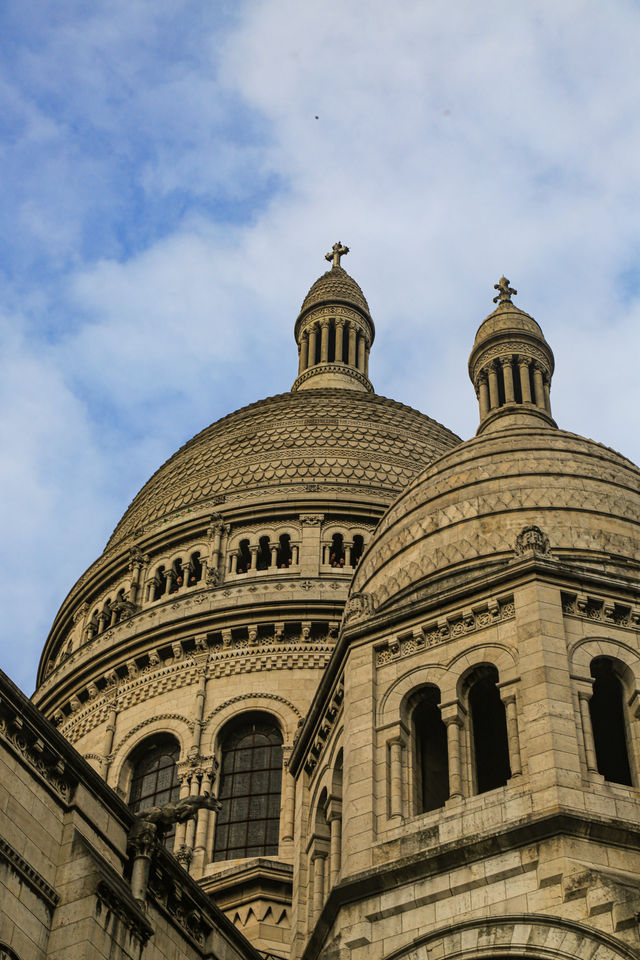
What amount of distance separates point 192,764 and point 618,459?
12519 millimetres

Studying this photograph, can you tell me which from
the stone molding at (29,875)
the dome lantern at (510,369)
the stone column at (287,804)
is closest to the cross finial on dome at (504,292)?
the dome lantern at (510,369)

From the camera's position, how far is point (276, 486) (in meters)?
46.9

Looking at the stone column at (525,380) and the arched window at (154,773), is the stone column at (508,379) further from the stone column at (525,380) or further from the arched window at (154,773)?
the arched window at (154,773)

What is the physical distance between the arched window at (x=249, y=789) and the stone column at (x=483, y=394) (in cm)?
950

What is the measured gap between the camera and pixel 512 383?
4291 cm

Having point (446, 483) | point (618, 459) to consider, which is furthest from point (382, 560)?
point (618, 459)

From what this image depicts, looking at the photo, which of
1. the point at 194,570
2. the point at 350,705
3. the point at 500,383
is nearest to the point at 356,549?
the point at 194,570

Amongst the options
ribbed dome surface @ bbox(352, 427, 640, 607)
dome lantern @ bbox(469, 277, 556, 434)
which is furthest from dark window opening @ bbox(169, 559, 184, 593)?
ribbed dome surface @ bbox(352, 427, 640, 607)

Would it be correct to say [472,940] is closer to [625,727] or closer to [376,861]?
[376,861]

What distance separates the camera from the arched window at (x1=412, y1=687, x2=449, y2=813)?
2639 cm

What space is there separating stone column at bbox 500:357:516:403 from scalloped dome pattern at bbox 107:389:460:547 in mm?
5627

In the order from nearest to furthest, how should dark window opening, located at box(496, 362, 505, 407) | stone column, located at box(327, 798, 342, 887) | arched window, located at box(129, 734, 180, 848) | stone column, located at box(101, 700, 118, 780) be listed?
stone column, located at box(327, 798, 342, 887)
arched window, located at box(129, 734, 180, 848)
stone column, located at box(101, 700, 118, 780)
dark window opening, located at box(496, 362, 505, 407)

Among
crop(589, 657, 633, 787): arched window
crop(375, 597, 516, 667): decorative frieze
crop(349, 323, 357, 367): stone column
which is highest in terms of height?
crop(349, 323, 357, 367): stone column

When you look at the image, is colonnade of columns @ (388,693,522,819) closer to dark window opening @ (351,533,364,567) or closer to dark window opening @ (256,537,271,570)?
dark window opening @ (351,533,364,567)
